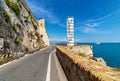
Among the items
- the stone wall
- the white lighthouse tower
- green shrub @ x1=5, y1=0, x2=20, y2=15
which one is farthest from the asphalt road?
green shrub @ x1=5, y1=0, x2=20, y2=15

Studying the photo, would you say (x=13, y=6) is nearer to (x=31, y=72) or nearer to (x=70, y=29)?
(x=70, y=29)

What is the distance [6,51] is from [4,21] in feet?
14.3

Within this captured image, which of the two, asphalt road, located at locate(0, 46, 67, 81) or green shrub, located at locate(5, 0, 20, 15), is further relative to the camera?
green shrub, located at locate(5, 0, 20, 15)

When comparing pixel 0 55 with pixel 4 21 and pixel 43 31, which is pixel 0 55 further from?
pixel 43 31

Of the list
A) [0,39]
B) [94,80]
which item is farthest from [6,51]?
[94,80]

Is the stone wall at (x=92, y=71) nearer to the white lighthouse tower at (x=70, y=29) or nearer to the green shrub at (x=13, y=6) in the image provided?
the white lighthouse tower at (x=70, y=29)

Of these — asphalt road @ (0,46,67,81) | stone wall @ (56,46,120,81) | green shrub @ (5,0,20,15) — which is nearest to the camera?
stone wall @ (56,46,120,81)

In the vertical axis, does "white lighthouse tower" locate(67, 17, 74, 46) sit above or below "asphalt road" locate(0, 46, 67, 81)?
above

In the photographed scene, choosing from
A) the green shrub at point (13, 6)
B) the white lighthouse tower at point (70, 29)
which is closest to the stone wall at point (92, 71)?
the white lighthouse tower at point (70, 29)

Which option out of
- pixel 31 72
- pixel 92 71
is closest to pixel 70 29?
pixel 31 72

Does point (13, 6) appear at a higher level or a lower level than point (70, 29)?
higher

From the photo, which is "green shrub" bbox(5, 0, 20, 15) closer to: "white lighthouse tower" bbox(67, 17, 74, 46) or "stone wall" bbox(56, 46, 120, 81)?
"white lighthouse tower" bbox(67, 17, 74, 46)

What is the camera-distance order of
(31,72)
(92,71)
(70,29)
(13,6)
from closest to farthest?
(92,71)
(31,72)
(70,29)
(13,6)

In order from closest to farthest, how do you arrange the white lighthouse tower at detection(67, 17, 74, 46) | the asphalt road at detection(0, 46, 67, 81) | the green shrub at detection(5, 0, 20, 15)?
the asphalt road at detection(0, 46, 67, 81)
the green shrub at detection(5, 0, 20, 15)
the white lighthouse tower at detection(67, 17, 74, 46)
